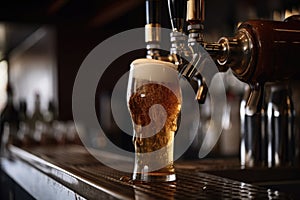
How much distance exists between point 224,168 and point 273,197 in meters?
0.45

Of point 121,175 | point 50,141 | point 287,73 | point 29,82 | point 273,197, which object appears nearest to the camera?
point 273,197

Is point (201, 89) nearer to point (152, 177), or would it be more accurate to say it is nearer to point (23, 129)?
point (152, 177)

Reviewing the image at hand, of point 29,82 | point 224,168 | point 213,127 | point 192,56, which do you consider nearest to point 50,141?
point 213,127

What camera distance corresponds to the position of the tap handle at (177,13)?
0.90 metres

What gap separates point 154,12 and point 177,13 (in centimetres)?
7

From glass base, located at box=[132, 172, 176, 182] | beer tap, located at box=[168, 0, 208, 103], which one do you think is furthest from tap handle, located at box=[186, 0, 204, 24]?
glass base, located at box=[132, 172, 176, 182]

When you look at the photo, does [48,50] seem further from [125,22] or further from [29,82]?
[29,82]

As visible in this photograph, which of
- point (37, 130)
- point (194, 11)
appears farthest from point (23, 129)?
point (194, 11)

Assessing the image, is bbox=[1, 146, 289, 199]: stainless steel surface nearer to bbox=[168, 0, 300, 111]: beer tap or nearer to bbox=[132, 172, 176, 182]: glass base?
bbox=[132, 172, 176, 182]: glass base

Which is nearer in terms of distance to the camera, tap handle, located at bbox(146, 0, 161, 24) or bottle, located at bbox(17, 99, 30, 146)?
tap handle, located at bbox(146, 0, 161, 24)

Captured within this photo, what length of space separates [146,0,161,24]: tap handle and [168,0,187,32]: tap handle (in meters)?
0.06

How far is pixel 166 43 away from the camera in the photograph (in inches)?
49.9

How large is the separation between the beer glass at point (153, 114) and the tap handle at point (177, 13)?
74 millimetres

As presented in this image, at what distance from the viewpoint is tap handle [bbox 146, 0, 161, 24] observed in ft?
3.14
